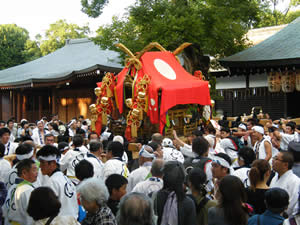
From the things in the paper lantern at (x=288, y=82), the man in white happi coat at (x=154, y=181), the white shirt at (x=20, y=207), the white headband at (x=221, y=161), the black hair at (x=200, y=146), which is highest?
the paper lantern at (x=288, y=82)

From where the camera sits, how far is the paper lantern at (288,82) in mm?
13052

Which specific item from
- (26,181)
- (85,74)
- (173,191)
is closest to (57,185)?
(26,181)

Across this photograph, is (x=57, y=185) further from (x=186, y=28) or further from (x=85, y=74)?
(x=85, y=74)

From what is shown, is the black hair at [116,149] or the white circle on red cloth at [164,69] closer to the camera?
the black hair at [116,149]

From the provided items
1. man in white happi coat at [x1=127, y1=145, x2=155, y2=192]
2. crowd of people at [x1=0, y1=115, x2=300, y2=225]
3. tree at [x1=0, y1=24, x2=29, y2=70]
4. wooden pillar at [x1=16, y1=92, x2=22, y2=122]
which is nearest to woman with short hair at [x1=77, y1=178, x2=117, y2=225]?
crowd of people at [x1=0, y1=115, x2=300, y2=225]

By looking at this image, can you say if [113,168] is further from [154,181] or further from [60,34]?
[60,34]

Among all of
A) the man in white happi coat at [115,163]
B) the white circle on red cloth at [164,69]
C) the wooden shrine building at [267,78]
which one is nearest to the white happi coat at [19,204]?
the man in white happi coat at [115,163]

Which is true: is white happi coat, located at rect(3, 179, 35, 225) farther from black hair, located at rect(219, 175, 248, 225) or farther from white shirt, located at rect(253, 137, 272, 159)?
white shirt, located at rect(253, 137, 272, 159)

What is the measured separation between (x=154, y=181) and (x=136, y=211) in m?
1.40

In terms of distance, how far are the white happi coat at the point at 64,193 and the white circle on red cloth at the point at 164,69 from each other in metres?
5.77

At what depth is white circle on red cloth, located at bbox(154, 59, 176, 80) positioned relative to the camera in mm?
9438

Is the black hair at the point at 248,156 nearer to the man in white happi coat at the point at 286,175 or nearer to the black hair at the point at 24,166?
the man in white happi coat at the point at 286,175

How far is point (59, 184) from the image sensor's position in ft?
12.8

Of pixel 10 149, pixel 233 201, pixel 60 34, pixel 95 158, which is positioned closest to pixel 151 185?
pixel 233 201
